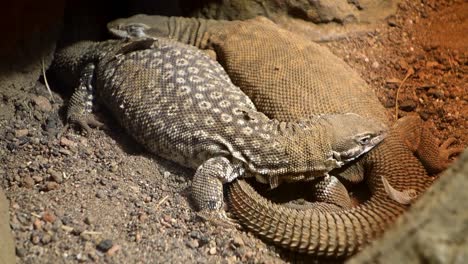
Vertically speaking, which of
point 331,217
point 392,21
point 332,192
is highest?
point 392,21

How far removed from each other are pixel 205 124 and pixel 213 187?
480mm

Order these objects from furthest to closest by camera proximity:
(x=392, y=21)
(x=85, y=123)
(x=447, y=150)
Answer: (x=392, y=21)
(x=85, y=123)
(x=447, y=150)

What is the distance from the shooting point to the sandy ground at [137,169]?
A: 2896 millimetres

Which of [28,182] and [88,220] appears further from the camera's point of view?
[28,182]

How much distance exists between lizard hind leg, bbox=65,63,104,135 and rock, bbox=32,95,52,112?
22cm

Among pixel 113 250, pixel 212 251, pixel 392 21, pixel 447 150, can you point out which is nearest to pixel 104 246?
pixel 113 250

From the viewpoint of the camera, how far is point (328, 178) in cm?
350

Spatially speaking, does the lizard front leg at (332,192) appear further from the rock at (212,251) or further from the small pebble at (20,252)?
the small pebble at (20,252)

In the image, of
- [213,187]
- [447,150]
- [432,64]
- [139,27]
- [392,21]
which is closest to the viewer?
[213,187]

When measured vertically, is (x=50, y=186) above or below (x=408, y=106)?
below

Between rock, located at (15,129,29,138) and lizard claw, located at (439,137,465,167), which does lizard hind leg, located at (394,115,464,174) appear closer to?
lizard claw, located at (439,137,465,167)

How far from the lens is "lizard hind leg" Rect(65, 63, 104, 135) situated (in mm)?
3957

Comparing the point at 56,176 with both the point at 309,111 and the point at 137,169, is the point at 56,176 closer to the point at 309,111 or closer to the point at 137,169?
the point at 137,169

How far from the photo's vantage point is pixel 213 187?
3.29m
